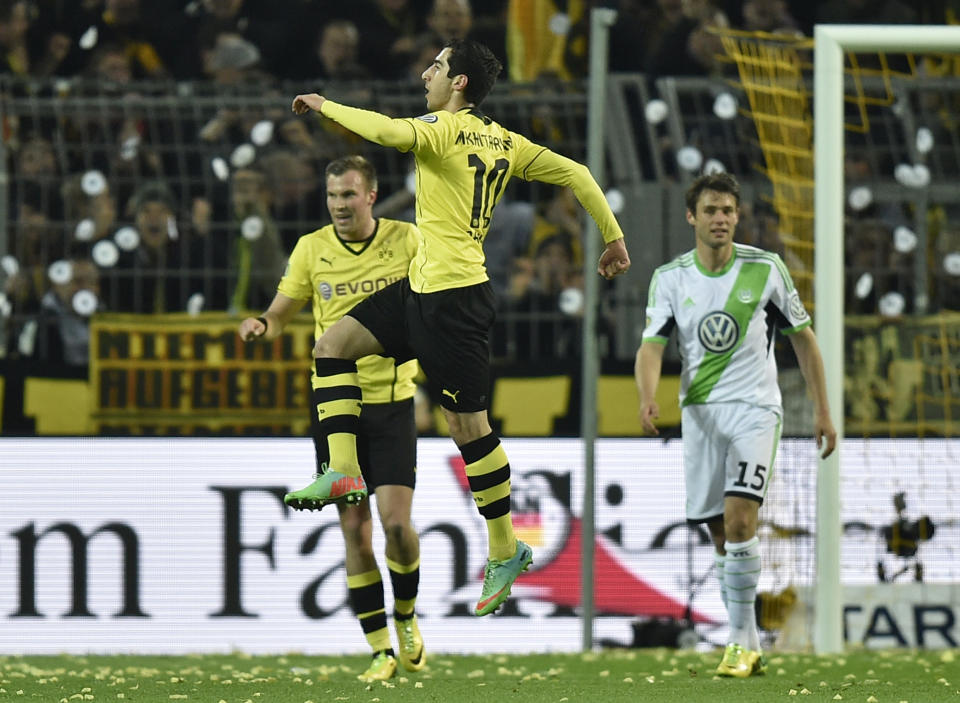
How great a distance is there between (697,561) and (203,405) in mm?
2604

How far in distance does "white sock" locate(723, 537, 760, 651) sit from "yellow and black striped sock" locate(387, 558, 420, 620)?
1.27 metres

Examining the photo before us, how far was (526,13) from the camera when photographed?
1099 cm

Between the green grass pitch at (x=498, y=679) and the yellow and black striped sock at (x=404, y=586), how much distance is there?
0.26m

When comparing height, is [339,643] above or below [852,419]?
below

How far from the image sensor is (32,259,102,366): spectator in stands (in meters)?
8.09

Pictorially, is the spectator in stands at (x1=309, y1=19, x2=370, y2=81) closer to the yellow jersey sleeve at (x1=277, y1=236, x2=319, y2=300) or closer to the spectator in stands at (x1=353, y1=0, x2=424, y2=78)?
the spectator in stands at (x1=353, y1=0, x2=424, y2=78)

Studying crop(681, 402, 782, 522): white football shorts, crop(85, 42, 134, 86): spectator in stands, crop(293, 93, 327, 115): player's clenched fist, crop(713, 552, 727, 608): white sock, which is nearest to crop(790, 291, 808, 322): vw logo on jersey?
crop(681, 402, 782, 522): white football shorts

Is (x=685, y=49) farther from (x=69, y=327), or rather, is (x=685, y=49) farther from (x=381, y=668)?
(x=381, y=668)

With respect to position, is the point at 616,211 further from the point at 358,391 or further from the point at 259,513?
the point at 358,391

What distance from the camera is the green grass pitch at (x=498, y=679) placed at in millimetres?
5402

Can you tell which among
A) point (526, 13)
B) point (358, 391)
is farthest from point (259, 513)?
point (526, 13)

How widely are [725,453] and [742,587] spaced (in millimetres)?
536

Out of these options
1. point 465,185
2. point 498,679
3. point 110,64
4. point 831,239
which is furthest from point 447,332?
point 110,64

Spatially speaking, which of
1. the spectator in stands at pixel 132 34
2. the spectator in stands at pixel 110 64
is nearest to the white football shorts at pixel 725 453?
the spectator in stands at pixel 110 64
